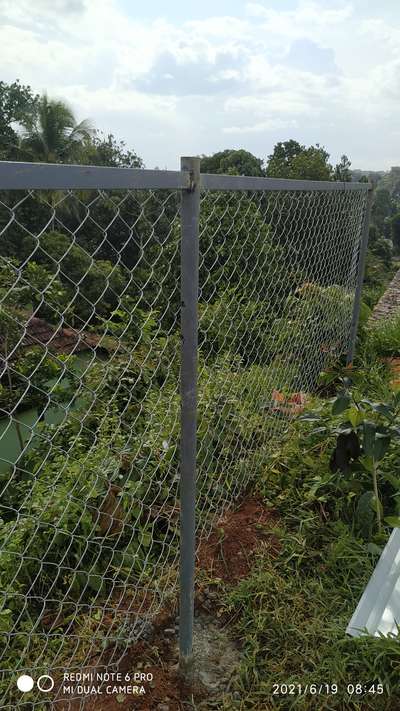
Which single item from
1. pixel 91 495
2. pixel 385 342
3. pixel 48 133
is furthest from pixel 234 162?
pixel 91 495

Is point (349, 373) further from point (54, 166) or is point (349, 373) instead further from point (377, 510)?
point (54, 166)

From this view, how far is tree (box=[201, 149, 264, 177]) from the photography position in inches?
1058

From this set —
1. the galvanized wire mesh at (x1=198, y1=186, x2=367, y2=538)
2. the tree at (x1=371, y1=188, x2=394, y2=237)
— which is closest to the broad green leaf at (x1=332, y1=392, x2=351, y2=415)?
the galvanized wire mesh at (x1=198, y1=186, x2=367, y2=538)

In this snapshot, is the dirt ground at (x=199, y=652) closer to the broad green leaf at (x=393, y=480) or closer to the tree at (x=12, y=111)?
the broad green leaf at (x=393, y=480)

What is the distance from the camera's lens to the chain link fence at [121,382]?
1.11 metres

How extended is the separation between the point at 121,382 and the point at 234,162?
27.8 metres

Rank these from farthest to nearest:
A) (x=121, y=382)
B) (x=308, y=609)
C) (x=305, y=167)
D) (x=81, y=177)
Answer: (x=305, y=167), (x=121, y=382), (x=308, y=609), (x=81, y=177)

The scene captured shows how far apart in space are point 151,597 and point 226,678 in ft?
1.28

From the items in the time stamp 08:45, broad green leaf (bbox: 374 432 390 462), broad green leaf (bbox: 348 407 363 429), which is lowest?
the time stamp 08:45

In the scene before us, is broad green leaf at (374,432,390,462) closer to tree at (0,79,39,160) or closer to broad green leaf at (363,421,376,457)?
broad green leaf at (363,421,376,457)

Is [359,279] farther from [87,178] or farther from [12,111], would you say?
[12,111]

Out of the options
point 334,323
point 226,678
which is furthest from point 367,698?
point 334,323

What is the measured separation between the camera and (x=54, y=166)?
0.88 metres

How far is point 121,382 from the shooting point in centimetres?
191
